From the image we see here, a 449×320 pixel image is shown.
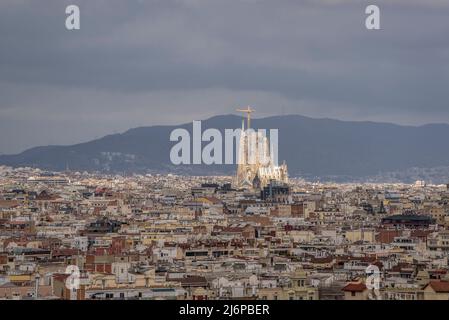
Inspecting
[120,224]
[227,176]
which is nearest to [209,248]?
[120,224]

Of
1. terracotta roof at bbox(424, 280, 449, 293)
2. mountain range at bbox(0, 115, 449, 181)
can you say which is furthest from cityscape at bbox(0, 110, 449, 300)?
mountain range at bbox(0, 115, 449, 181)

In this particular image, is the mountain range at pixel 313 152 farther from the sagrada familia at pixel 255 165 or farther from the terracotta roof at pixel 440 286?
the terracotta roof at pixel 440 286

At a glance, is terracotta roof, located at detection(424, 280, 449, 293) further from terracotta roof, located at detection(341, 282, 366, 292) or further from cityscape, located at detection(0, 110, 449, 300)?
terracotta roof, located at detection(341, 282, 366, 292)

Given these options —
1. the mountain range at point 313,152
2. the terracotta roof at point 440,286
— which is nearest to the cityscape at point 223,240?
the terracotta roof at point 440,286

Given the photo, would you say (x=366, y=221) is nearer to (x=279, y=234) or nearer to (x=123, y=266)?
(x=279, y=234)

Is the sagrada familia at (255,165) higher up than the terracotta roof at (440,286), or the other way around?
the sagrada familia at (255,165)

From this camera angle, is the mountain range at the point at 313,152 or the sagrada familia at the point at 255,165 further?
the mountain range at the point at 313,152

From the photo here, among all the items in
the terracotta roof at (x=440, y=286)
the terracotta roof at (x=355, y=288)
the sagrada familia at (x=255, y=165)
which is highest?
the sagrada familia at (x=255, y=165)

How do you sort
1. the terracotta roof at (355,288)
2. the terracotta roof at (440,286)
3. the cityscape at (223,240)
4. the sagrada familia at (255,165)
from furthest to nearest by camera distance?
the sagrada familia at (255,165), the cityscape at (223,240), the terracotta roof at (355,288), the terracotta roof at (440,286)
